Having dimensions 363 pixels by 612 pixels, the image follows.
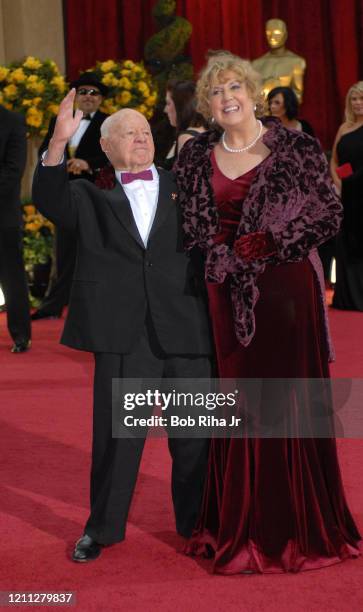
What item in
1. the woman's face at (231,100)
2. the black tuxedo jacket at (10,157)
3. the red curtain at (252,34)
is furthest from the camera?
the red curtain at (252,34)

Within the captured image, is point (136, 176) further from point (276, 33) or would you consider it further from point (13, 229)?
point (276, 33)

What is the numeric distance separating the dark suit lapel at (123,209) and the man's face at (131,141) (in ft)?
0.28

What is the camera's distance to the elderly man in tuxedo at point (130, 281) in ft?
10.8

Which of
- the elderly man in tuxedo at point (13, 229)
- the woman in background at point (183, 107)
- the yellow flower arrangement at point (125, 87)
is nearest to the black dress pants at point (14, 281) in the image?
the elderly man in tuxedo at point (13, 229)

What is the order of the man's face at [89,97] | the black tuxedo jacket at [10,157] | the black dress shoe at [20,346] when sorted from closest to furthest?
1. the black tuxedo jacket at [10,157]
2. the black dress shoe at [20,346]
3. the man's face at [89,97]

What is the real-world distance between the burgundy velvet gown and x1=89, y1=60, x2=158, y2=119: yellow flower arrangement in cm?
680

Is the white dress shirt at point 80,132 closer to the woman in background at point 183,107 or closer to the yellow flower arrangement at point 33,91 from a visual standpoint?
the yellow flower arrangement at point 33,91

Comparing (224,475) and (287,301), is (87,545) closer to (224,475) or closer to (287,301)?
(224,475)

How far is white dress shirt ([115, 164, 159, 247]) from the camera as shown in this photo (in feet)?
10.9

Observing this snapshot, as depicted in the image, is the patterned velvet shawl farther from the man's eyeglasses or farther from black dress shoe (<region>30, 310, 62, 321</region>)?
black dress shoe (<region>30, 310, 62, 321</region>)

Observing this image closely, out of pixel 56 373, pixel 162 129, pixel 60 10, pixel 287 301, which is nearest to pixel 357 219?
pixel 162 129

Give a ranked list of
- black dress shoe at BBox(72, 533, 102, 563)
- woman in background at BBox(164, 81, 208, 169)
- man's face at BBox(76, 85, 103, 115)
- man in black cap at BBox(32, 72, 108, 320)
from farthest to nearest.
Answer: man's face at BBox(76, 85, 103, 115), man in black cap at BBox(32, 72, 108, 320), woman in background at BBox(164, 81, 208, 169), black dress shoe at BBox(72, 533, 102, 563)

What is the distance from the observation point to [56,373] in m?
6.47

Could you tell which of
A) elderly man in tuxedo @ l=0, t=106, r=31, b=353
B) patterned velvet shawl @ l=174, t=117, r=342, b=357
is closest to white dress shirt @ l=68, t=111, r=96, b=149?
elderly man in tuxedo @ l=0, t=106, r=31, b=353
